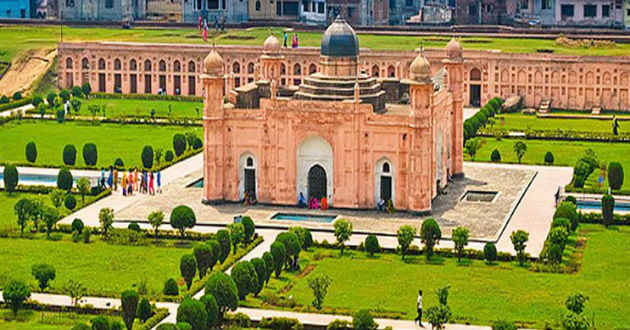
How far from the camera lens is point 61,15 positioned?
329 ft

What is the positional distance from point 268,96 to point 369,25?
46.8 meters

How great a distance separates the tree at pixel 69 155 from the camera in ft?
182

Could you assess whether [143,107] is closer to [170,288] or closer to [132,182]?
[132,182]

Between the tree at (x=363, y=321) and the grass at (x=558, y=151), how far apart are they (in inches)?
946

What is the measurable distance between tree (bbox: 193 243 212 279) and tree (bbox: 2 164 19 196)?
45.5 feet

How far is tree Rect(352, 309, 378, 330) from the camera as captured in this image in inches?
1293

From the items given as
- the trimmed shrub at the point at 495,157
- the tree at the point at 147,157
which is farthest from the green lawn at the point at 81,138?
the trimmed shrub at the point at 495,157

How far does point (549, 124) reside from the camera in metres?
A: 69.2

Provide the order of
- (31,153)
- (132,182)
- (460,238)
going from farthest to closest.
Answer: (31,153), (132,182), (460,238)

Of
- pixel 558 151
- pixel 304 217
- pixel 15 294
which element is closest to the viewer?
pixel 15 294

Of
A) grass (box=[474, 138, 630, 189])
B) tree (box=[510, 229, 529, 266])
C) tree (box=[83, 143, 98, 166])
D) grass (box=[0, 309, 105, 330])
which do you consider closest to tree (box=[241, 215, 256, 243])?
tree (box=[510, 229, 529, 266])

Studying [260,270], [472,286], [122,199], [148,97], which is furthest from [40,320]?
[148,97]

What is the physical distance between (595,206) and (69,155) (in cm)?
1986

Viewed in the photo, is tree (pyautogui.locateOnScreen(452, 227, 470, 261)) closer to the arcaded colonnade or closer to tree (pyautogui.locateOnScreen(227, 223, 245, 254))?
tree (pyautogui.locateOnScreen(227, 223, 245, 254))
